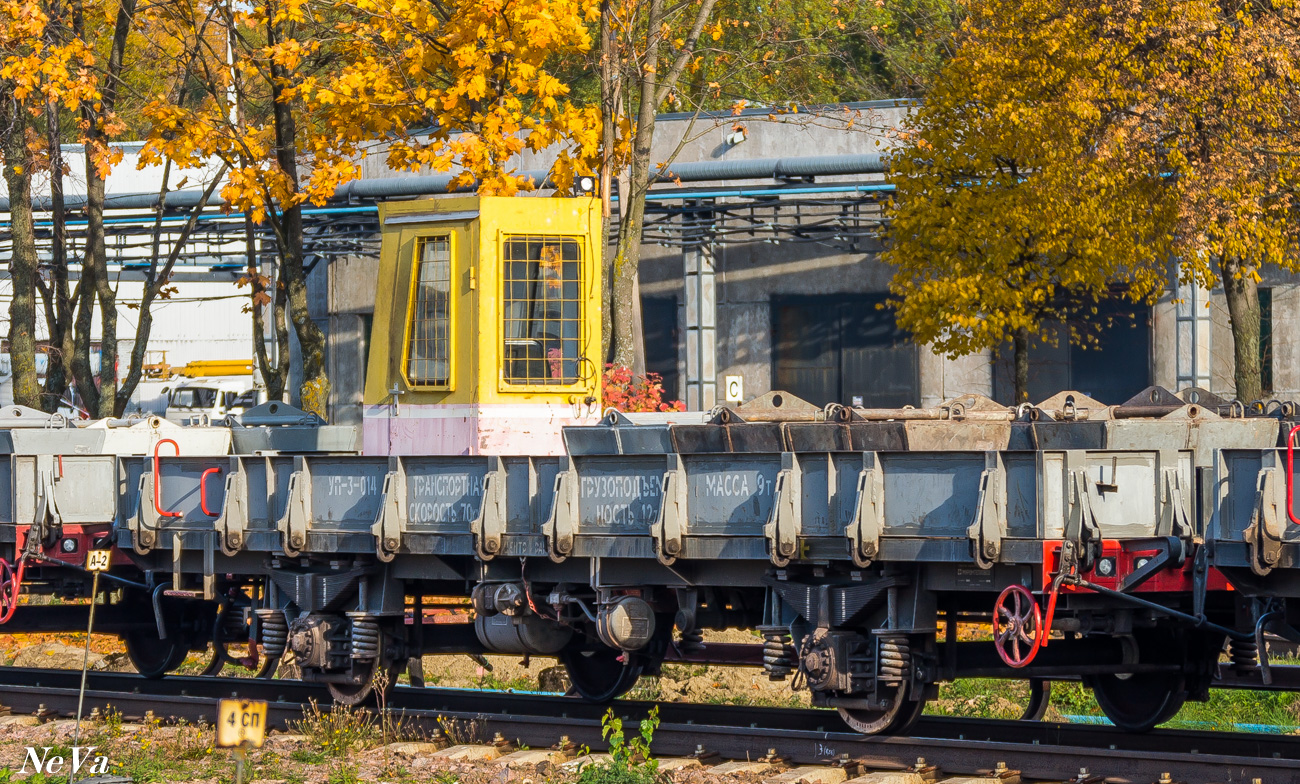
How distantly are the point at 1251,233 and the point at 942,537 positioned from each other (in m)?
13.3

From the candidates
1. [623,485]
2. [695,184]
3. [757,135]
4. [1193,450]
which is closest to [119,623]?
[623,485]

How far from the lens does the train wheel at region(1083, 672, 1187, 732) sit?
11.7 meters

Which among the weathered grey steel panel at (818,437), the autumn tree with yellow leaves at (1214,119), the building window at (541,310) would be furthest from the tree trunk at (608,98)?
the weathered grey steel panel at (818,437)

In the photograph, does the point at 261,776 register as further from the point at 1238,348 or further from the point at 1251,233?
the point at 1238,348

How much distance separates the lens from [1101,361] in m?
33.4

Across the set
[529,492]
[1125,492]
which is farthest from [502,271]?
[1125,492]

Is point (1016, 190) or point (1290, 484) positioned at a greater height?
point (1016, 190)

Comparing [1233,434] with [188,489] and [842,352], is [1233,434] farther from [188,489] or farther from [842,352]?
[842,352]

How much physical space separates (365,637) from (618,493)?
8.98ft

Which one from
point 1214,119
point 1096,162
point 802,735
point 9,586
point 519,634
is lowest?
point 802,735

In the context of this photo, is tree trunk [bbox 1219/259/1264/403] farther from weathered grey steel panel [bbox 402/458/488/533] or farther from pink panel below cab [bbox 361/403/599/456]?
weathered grey steel panel [bbox 402/458/488/533]

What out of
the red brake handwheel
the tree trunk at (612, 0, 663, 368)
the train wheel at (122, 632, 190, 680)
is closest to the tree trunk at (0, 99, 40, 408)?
the train wheel at (122, 632, 190, 680)

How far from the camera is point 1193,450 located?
33.1 feet

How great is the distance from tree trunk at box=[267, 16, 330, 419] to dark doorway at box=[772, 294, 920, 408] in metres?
15.4
